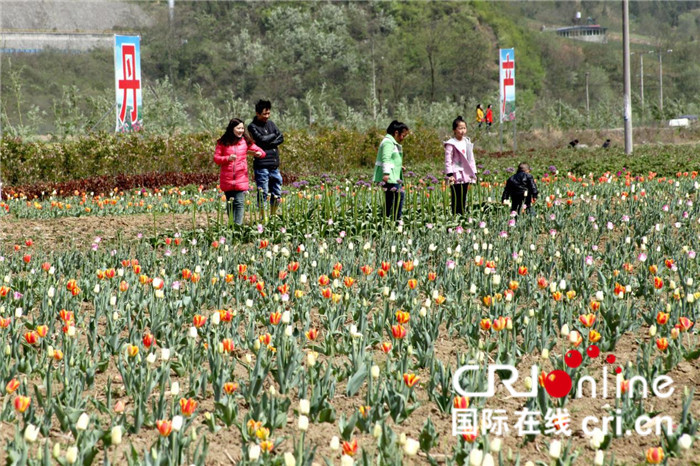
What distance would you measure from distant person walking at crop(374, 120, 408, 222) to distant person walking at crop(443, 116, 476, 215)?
1.78ft

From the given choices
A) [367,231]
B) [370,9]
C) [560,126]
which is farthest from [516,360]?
[370,9]

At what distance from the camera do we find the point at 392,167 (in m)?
8.08

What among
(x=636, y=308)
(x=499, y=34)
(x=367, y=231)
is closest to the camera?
(x=636, y=308)

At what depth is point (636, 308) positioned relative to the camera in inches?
186

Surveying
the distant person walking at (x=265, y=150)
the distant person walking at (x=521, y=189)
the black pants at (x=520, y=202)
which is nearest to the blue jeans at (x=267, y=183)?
the distant person walking at (x=265, y=150)

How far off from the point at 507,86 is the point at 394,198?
17.4 metres

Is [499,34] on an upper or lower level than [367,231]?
upper

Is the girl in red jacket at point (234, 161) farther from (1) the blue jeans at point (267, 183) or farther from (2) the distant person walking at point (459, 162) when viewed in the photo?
(2) the distant person walking at point (459, 162)

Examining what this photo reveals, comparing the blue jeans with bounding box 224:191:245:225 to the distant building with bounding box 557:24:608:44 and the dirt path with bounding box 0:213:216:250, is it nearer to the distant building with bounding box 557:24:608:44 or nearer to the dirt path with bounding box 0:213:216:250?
the dirt path with bounding box 0:213:216:250

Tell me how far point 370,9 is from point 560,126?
46782mm

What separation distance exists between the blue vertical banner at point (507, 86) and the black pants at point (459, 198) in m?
16.1

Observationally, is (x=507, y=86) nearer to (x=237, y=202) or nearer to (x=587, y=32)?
(x=237, y=202)

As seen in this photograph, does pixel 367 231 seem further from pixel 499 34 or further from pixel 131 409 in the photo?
pixel 499 34

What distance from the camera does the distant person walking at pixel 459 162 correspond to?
8.34 meters
